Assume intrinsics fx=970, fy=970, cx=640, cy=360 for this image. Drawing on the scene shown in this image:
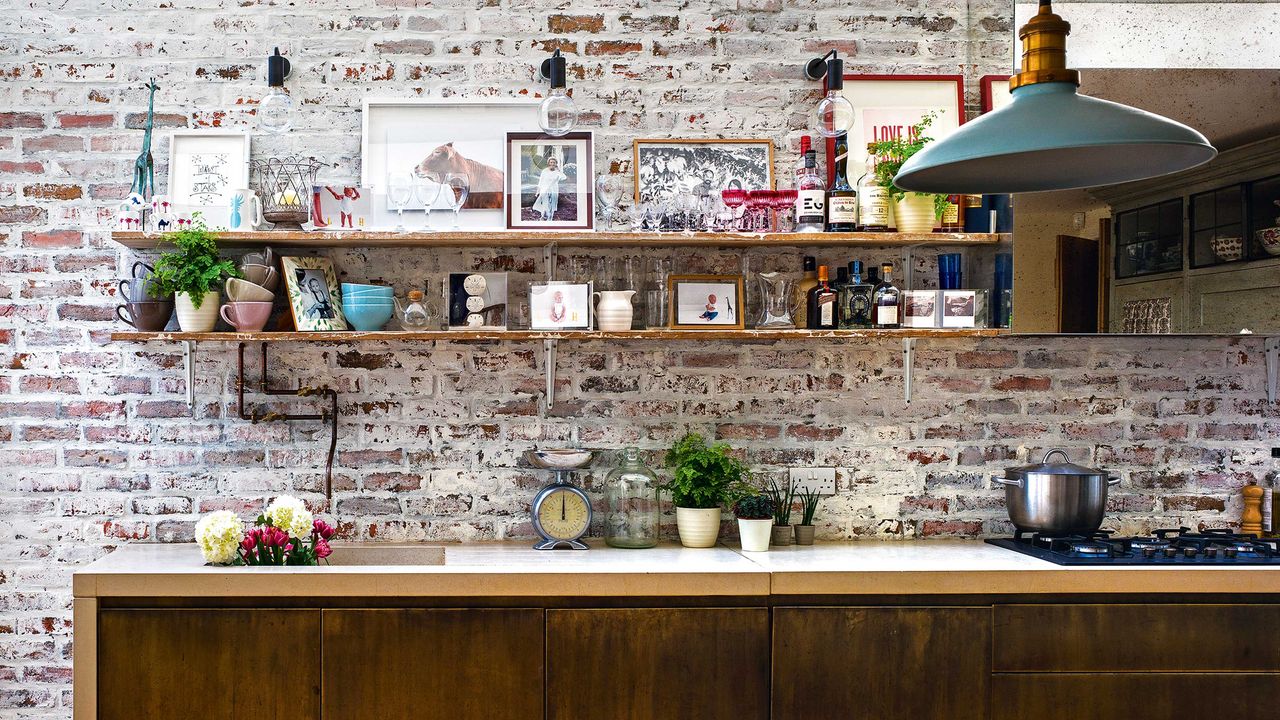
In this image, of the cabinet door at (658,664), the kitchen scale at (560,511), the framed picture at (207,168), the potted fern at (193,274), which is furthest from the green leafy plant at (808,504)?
the framed picture at (207,168)

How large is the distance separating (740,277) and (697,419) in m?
0.48

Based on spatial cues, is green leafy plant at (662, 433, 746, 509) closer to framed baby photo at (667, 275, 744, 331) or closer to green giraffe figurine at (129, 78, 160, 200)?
framed baby photo at (667, 275, 744, 331)

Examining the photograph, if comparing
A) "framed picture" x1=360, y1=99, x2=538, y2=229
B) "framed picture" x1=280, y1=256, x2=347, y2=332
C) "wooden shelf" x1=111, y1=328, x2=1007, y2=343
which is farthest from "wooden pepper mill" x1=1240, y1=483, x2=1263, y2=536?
"framed picture" x1=280, y1=256, x2=347, y2=332

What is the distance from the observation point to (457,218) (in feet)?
9.85

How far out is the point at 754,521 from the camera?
2846 millimetres

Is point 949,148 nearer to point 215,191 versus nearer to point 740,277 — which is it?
point 740,277

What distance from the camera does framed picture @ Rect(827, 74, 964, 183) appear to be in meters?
3.12

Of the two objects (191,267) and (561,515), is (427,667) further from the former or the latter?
(191,267)

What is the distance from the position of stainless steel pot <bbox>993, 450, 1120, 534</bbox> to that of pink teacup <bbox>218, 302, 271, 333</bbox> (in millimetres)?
2256

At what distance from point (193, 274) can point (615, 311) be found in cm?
122

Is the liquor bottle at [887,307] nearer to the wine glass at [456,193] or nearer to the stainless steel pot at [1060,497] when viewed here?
the stainless steel pot at [1060,497]

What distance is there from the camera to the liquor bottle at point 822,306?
2939 millimetres

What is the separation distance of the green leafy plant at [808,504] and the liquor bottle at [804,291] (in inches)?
21.3

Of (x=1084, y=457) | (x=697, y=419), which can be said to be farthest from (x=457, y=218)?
(x=1084, y=457)
